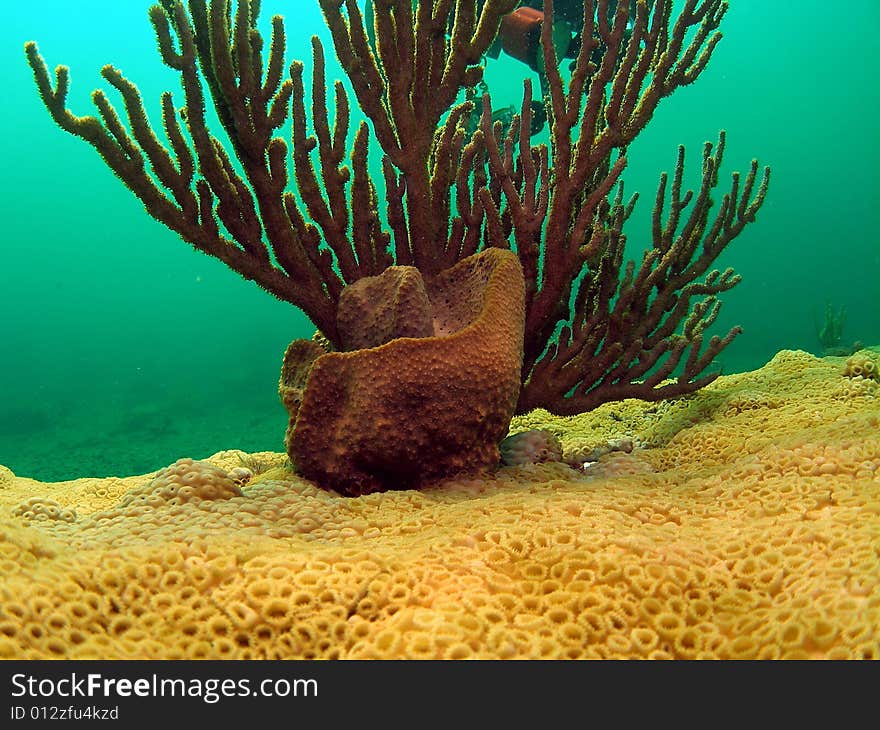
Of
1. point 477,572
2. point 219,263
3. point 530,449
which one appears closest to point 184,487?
point 477,572

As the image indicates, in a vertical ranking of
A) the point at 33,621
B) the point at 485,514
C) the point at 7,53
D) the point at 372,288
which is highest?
the point at 7,53

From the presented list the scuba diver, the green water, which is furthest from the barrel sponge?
the green water

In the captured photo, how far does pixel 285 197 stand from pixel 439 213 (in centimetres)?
89

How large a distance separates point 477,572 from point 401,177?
2456 mm

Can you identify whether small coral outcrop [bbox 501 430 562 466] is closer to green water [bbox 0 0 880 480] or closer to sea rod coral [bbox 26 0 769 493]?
sea rod coral [bbox 26 0 769 493]

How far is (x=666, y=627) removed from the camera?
4.66ft

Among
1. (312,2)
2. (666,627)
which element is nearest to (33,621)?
(666,627)

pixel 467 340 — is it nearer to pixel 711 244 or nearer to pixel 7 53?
pixel 711 244

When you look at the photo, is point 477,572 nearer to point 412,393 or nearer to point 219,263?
point 412,393

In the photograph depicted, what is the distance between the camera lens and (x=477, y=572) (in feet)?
5.18

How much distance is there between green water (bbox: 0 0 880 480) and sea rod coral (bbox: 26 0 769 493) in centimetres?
2926

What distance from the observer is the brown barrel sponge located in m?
2.56

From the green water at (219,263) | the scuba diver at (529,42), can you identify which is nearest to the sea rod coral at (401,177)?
the scuba diver at (529,42)

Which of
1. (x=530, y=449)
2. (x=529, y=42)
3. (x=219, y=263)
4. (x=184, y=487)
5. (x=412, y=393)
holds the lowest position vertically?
(x=184, y=487)
